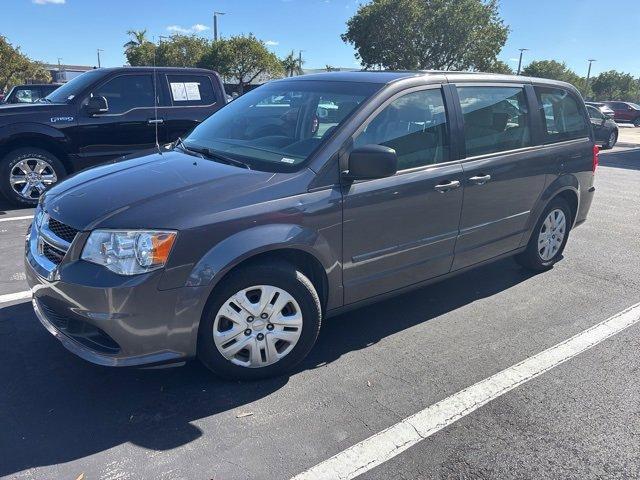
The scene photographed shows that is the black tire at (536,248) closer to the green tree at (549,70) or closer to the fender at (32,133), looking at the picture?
the fender at (32,133)

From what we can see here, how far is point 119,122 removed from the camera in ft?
23.7

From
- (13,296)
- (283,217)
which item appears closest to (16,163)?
(13,296)

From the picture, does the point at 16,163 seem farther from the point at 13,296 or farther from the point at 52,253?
the point at 52,253

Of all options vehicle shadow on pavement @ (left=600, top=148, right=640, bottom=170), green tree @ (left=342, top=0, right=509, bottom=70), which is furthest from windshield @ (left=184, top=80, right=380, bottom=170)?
green tree @ (left=342, top=0, right=509, bottom=70)

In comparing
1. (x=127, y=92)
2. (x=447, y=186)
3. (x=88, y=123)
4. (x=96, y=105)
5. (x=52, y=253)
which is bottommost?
(x=52, y=253)

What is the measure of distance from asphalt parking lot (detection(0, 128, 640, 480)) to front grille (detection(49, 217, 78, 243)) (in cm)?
87

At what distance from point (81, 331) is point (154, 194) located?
0.84m

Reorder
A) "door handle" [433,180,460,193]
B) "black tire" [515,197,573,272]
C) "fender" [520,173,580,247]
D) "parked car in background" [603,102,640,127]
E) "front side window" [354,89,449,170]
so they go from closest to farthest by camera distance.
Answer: "front side window" [354,89,449,170]
"door handle" [433,180,460,193]
"fender" [520,173,580,247]
"black tire" [515,197,573,272]
"parked car in background" [603,102,640,127]

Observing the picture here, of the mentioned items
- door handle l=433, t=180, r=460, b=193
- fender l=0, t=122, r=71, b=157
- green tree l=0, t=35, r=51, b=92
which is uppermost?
green tree l=0, t=35, r=51, b=92

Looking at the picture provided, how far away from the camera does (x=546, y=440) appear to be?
2.71 m

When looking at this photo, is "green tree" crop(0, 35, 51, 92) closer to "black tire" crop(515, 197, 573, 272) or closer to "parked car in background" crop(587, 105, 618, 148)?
"parked car in background" crop(587, 105, 618, 148)

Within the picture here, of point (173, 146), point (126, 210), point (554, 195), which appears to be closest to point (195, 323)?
point (126, 210)

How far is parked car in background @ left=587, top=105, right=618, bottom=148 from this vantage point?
59.0ft

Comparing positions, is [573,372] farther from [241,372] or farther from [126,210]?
[126,210]
